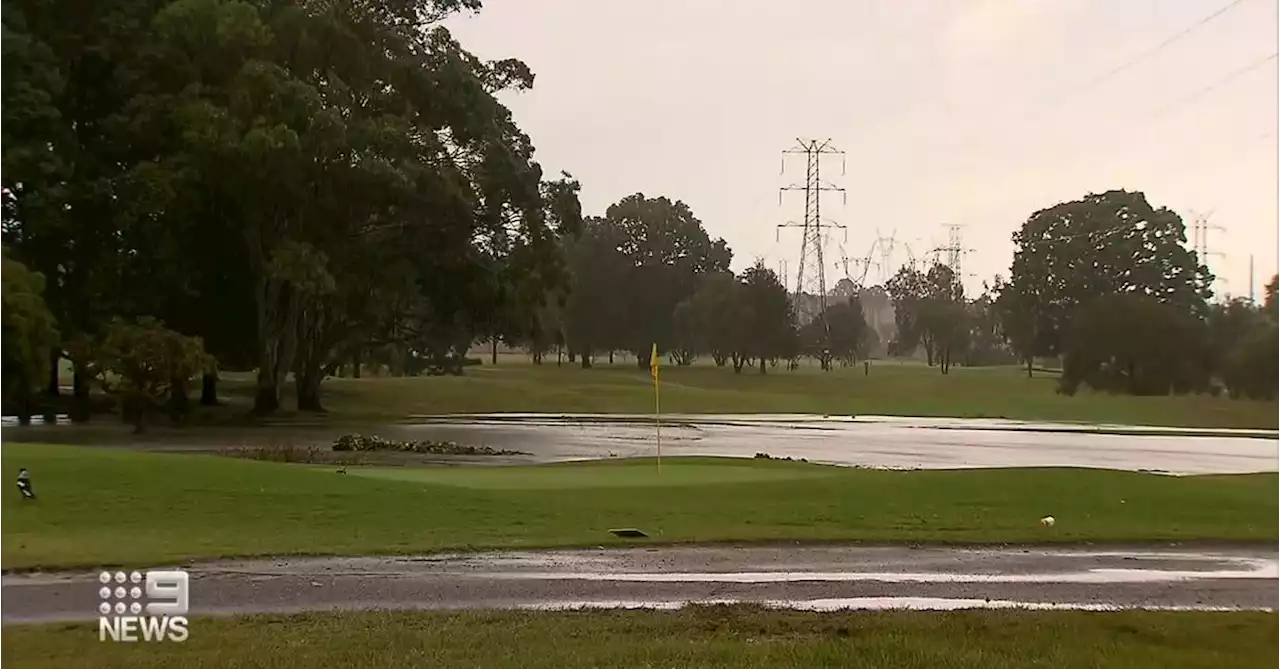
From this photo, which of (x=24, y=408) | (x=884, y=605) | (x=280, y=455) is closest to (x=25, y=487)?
(x=280, y=455)

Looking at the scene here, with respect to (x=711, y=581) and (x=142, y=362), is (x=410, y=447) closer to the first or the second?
(x=142, y=362)

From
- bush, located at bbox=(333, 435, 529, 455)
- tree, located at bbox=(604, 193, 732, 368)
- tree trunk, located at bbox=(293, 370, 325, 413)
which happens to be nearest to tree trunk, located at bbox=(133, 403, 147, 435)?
bush, located at bbox=(333, 435, 529, 455)

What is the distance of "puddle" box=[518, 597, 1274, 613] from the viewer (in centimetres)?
1034

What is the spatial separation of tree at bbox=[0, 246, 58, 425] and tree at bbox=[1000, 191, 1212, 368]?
142 feet

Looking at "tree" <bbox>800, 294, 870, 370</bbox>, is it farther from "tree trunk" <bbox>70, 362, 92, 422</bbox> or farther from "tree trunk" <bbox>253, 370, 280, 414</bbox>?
"tree trunk" <bbox>70, 362, 92, 422</bbox>

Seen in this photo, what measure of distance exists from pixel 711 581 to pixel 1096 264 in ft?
165

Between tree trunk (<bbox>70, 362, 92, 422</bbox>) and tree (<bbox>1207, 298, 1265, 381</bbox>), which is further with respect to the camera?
tree (<bbox>1207, 298, 1265, 381</bbox>)

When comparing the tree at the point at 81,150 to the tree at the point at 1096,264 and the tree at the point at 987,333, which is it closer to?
the tree at the point at 1096,264

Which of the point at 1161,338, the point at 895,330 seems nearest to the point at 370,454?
the point at 1161,338

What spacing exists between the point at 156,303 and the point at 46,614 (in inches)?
1354

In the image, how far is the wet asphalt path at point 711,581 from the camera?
412 inches

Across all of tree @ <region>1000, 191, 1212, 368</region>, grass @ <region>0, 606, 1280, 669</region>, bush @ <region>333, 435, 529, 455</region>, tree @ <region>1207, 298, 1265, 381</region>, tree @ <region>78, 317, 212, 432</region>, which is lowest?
bush @ <region>333, 435, 529, 455</region>

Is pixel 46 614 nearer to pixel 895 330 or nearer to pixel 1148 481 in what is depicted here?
pixel 1148 481

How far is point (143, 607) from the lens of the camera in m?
8.73
